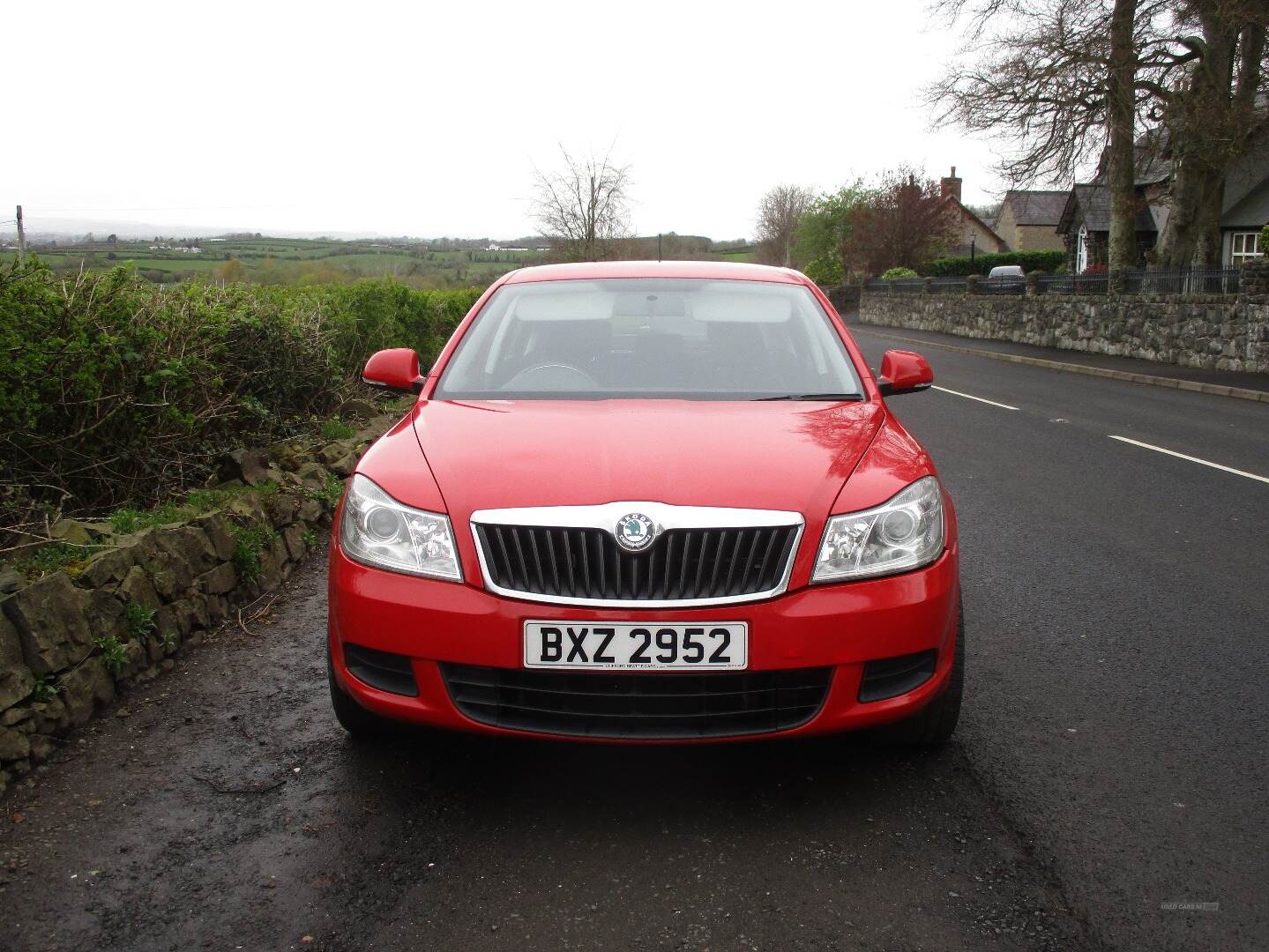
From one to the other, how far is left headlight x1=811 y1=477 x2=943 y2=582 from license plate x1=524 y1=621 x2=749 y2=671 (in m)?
0.31

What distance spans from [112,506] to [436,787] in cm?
288

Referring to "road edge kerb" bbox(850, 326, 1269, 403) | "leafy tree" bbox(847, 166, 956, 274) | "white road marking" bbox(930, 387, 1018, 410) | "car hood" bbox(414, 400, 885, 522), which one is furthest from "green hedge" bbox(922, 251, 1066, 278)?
"car hood" bbox(414, 400, 885, 522)

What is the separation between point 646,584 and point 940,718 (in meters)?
1.14

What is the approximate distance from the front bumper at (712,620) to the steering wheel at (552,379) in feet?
4.26

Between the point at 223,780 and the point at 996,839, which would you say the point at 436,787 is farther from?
the point at 996,839

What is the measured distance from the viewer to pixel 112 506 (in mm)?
5512

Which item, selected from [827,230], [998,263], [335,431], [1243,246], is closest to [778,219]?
[827,230]

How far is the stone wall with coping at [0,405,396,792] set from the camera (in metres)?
3.65

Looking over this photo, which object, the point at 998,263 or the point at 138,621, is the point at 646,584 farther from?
the point at 998,263

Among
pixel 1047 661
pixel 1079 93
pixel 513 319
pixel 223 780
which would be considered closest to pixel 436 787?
pixel 223 780

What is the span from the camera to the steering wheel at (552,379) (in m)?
4.43

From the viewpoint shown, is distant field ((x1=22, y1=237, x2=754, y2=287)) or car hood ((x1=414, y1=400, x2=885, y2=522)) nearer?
car hood ((x1=414, y1=400, x2=885, y2=522))

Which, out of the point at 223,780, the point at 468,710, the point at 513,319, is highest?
the point at 513,319

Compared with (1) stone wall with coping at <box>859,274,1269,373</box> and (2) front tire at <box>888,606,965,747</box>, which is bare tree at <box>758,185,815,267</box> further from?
(2) front tire at <box>888,606,965,747</box>
